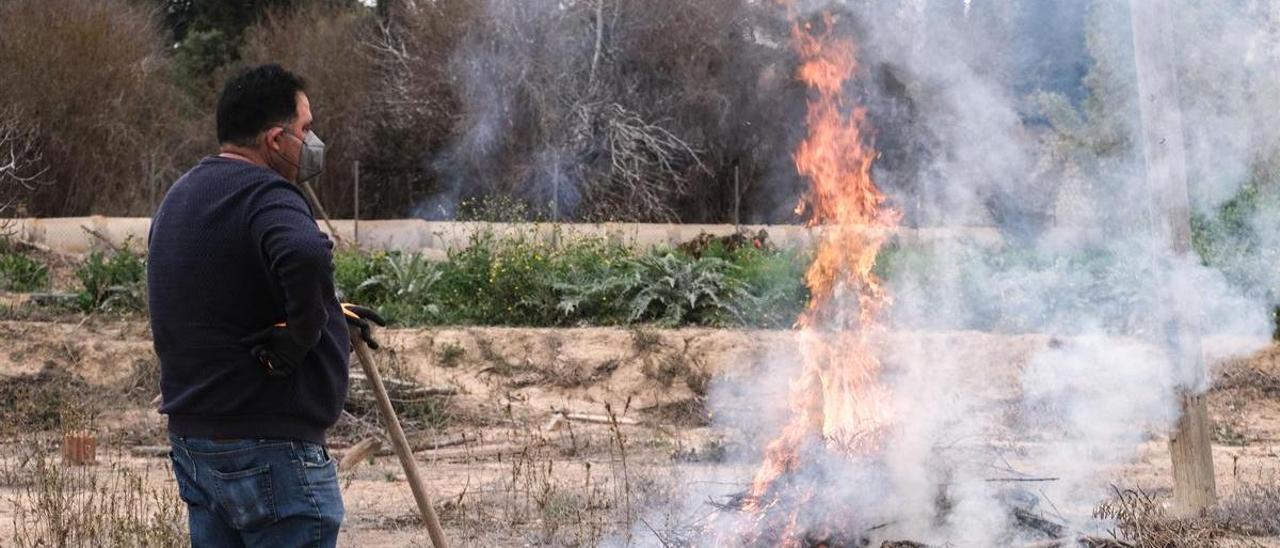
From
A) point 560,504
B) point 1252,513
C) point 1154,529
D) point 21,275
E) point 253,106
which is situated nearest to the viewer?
point 253,106

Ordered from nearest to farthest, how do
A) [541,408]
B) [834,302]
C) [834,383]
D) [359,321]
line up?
[359,321]
[834,383]
[834,302]
[541,408]

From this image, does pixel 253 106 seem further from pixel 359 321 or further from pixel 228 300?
pixel 359 321

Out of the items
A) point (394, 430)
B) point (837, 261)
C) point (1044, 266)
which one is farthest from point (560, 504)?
point (1044, 266)

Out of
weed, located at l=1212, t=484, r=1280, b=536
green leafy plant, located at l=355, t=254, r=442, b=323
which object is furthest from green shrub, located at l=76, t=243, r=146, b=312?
weed, located at l=1212, t=484, r=1280, b=536

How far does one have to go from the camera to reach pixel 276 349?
3.55 m

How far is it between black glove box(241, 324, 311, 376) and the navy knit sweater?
3 cm

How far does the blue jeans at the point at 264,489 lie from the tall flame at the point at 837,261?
3.40 metres

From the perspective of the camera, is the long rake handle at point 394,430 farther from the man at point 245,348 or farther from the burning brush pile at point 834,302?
the burning brush pile at point 834,302

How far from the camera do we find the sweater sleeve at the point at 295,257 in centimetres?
348

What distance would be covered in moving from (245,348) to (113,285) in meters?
12.0

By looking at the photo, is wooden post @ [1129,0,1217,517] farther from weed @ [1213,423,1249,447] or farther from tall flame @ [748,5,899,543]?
weed @ [1213,423,1249,447]

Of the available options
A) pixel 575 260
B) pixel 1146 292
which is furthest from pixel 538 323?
pixel 1146 292

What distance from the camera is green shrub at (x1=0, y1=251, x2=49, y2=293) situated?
15.5 m

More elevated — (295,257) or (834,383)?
(295,257)
